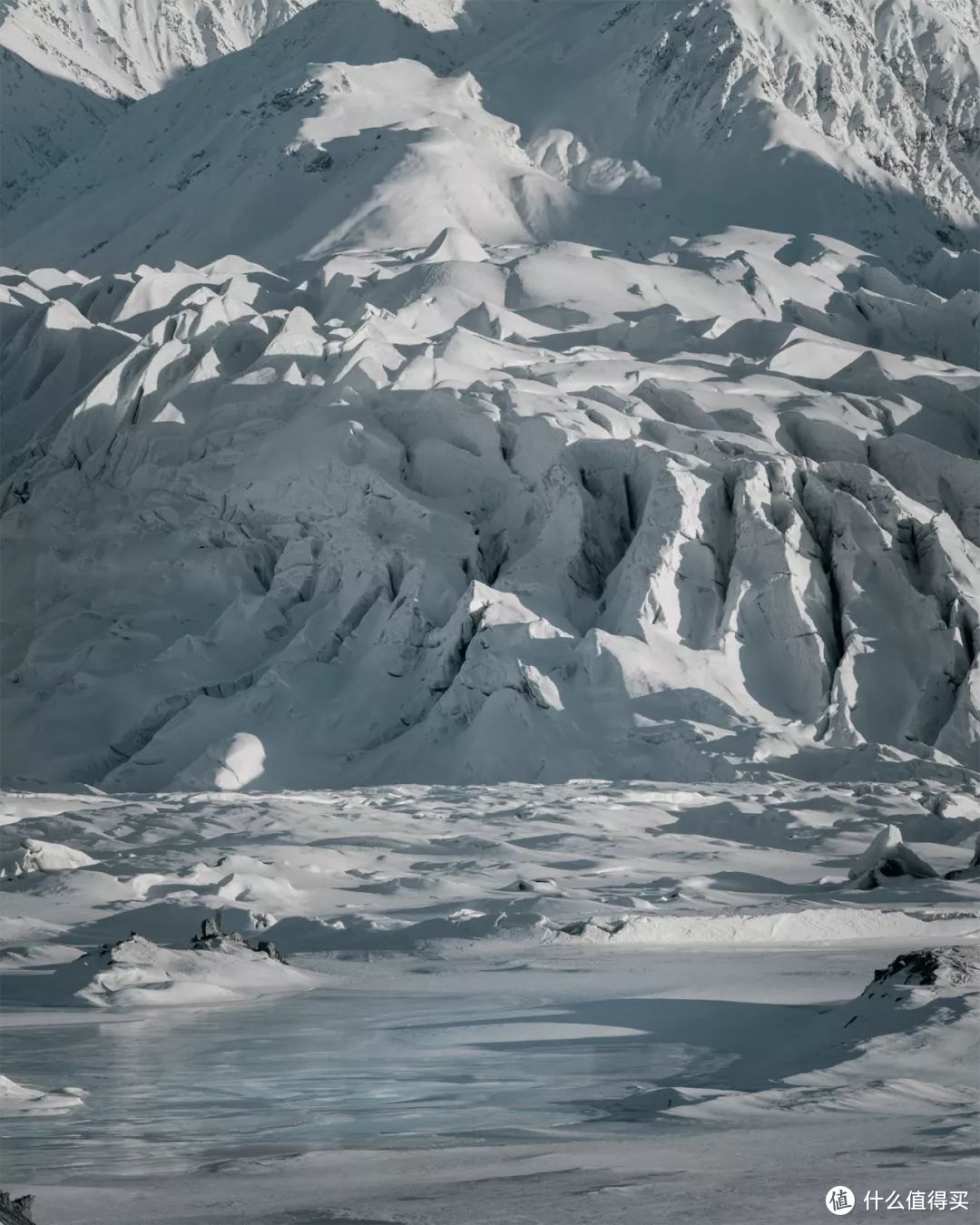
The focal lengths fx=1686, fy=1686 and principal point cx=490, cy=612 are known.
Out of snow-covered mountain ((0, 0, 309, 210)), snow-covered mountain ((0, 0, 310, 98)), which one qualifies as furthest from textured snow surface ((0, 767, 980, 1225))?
snow-covered mountain ((0, 0, 310, 98))

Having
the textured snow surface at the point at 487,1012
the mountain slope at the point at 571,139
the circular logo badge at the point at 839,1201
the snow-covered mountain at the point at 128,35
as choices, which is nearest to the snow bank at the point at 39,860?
the textured snow surface at the point at 487,1012

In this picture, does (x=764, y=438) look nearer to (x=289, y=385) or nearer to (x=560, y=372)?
(x=560, y=372)

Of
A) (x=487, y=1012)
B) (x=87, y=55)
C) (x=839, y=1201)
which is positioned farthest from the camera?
(x=87, y=55)

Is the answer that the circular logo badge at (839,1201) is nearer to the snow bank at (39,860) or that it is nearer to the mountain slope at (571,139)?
the snow bank at (39,860)

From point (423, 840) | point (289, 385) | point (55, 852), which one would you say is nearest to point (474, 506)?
point (289, 385)

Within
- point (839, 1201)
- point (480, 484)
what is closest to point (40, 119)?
point (480, 484)

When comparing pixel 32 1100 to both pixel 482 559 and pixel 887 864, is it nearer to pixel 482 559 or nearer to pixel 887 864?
pixel 887 864
